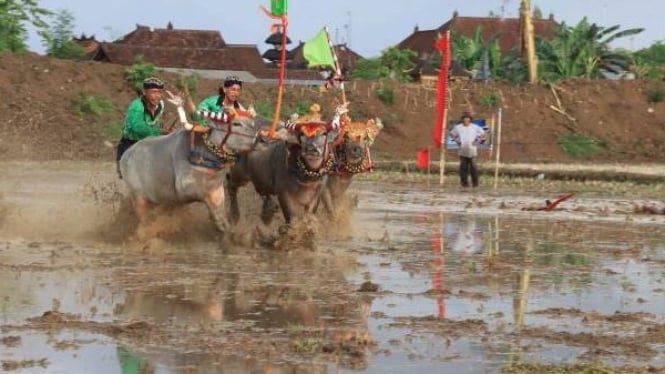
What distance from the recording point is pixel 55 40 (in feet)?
180

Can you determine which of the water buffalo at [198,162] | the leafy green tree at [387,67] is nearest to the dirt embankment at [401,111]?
the leafy green tree at [387,67]

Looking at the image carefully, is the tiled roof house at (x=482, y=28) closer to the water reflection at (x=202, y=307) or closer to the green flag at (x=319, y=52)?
the green flag at (x=319, y=52)

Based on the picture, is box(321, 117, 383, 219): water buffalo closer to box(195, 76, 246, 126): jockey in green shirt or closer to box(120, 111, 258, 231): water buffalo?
box(195, 76, 246, 126): jockey in green shirt

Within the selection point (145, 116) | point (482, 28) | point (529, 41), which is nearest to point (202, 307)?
point (145, 116)

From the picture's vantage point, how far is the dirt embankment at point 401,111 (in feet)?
133

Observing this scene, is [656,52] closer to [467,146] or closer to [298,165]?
[467,146]

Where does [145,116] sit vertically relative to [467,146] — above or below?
above

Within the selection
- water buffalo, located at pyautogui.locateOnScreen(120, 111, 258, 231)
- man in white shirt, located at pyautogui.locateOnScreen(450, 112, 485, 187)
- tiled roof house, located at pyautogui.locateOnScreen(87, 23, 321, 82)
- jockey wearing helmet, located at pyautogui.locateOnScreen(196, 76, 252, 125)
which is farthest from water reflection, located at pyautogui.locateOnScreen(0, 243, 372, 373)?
tiled roof house, located at pyautogui.locateOnScreen(87, 23, 321, 82)

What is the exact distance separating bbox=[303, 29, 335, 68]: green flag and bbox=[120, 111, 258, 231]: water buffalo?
13.0 ft

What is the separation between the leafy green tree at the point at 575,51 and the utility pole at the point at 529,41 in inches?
21.8

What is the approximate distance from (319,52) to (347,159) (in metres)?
2.35

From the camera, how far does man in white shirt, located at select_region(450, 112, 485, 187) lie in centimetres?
2941

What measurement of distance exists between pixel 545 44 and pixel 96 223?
38.8 metres

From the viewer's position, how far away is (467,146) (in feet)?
95.9
